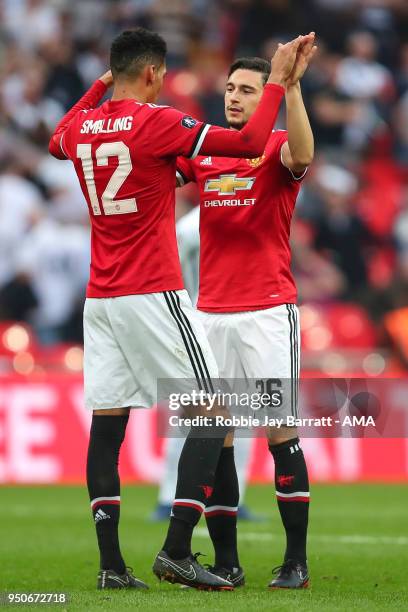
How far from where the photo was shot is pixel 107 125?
229 inches

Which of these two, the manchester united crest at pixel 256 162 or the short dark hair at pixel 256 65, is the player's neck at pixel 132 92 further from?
the short dark hair at pixel 256 65

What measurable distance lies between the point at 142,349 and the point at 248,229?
0.92m

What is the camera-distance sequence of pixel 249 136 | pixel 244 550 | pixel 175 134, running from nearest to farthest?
1. pixel 249 136
2. pixel 175 134
3. pixel 244 550

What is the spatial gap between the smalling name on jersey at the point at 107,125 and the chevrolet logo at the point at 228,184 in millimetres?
800

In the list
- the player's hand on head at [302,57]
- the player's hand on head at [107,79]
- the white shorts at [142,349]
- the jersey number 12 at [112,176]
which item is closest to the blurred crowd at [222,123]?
the player's hand on head at [107,79]

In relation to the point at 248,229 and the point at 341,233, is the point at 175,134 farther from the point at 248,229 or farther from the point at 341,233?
the point at 341,233

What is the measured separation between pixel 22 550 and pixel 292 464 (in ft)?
7.66

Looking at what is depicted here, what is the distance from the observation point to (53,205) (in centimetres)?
1532

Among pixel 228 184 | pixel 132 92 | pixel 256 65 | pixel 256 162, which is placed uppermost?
pixel 256 65

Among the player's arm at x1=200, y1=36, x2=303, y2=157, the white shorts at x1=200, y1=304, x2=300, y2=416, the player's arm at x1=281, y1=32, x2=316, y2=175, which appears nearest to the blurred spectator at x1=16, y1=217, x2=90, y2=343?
the white shorts at x1=200, y1=304, x2=300, y2=416

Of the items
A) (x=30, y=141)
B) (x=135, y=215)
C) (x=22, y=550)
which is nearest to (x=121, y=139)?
(x=135, y=215)

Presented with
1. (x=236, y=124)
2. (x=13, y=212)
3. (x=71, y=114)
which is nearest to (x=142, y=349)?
(x=71, y=114)

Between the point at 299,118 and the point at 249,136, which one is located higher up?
the point at 299,118

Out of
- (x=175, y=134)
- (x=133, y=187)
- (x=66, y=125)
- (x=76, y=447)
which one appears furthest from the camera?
(x=76, y=447)
